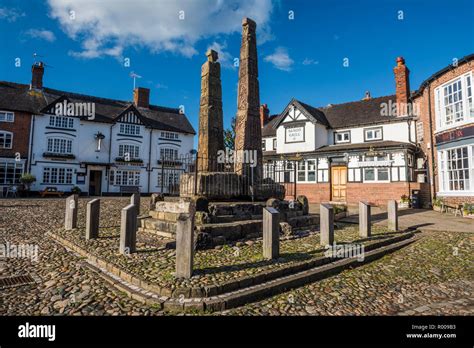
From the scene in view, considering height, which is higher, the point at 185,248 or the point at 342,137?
the point at 342,137

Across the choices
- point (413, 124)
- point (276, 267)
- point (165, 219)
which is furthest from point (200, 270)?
point (413, 124)

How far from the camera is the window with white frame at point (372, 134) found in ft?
69.9

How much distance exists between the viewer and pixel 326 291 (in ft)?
13.5

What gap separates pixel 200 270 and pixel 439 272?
4571 mm

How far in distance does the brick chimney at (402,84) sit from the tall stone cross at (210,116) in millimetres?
16938

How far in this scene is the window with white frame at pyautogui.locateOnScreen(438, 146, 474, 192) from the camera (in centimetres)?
1345

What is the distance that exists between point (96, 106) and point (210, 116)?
85.0 feet

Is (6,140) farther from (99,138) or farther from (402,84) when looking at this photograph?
(402,84)

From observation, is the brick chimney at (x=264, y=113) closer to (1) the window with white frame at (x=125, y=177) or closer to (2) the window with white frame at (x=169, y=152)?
(2) the window with white frame at (x=169, y=152)

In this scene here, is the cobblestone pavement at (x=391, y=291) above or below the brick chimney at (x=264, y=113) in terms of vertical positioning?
below

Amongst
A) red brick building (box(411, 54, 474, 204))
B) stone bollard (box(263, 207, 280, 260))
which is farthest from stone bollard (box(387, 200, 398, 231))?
red brick building (box(411, 54, 474, 204))

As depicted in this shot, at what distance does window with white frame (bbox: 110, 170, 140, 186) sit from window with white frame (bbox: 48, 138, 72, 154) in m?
4.48

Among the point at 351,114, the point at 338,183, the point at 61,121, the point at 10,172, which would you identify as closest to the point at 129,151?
the point at 61,121

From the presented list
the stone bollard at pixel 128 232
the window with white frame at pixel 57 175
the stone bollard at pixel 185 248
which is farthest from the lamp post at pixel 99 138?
the stone bollard at pixel 185 248
